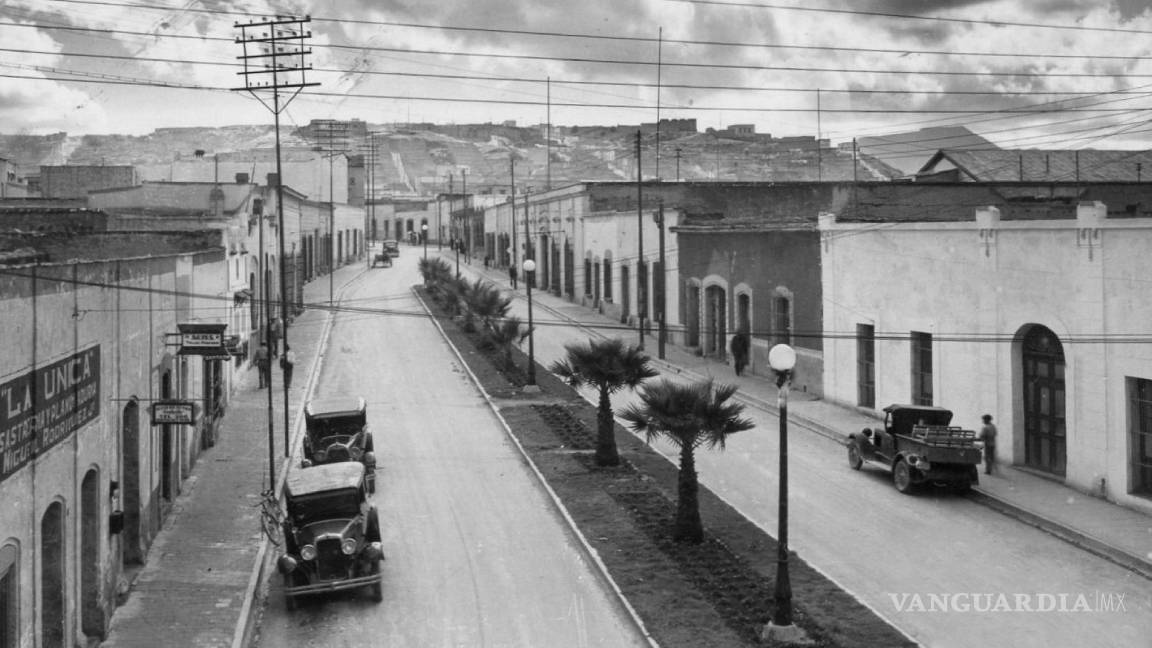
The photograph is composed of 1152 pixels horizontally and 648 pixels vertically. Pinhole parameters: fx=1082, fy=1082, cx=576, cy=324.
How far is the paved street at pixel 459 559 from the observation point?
15289 millimetres

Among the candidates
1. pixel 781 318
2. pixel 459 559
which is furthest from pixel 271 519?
pixel 781 318

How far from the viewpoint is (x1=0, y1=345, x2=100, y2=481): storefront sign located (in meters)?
11.1

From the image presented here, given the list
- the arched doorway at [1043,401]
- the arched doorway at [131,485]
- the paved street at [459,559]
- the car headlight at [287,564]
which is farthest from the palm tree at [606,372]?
the arched doorway at [131,485]

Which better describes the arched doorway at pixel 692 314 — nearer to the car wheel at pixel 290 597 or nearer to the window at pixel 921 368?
the window at pixel 921 368

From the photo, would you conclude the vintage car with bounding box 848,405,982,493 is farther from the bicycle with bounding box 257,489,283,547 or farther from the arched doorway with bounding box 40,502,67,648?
the arched doorway with bounding box 40,502,67,648

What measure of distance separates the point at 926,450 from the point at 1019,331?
171 inches

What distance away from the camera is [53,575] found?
1308 centimetres

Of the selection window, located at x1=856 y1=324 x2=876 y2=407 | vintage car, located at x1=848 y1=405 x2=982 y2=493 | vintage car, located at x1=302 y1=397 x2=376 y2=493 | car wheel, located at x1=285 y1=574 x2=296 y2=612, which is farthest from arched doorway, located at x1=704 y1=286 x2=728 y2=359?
car wheel, located at x1=285 y1=574 x2=296 y2=612

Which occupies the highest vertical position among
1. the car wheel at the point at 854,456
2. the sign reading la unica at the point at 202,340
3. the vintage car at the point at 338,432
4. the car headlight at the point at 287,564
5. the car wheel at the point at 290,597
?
the sign reading la unica at the point at 202,340

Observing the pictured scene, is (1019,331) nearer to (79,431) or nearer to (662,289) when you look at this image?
(79,431)

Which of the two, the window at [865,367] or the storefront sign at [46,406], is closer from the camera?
the storefront sign at [46,406]

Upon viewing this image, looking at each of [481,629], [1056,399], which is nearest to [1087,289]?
[1056,399]

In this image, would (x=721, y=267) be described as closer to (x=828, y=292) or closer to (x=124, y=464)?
(x=828, y=292)

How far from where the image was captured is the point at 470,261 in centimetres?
9981
